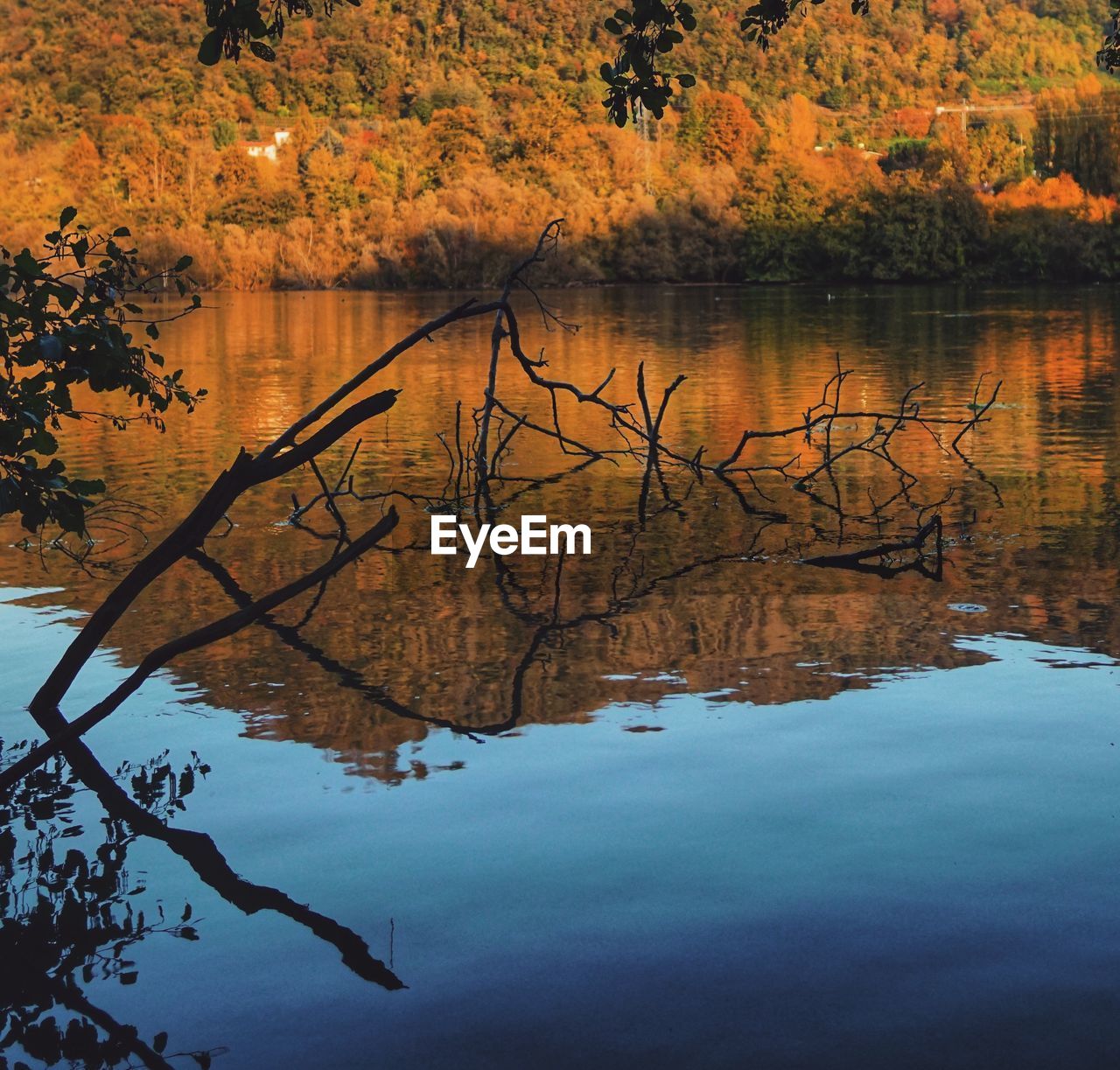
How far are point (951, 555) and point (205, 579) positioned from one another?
444 centimetres

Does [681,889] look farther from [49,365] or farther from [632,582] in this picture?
[632,582]

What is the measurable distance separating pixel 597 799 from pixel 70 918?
1.82 m

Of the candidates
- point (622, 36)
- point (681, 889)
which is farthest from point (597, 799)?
point (622, 36)

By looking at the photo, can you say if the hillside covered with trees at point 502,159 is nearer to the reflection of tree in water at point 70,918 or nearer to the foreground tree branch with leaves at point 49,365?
the foreground tree branch with leaves at point 49,365

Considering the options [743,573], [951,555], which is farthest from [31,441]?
[951,555]

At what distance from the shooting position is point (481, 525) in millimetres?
12094

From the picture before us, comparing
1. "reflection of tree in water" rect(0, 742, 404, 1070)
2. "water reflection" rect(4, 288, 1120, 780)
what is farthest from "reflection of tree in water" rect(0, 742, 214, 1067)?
"water reflection" rect(4, 288, 1120, 780)

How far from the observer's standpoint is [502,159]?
94.8 metres

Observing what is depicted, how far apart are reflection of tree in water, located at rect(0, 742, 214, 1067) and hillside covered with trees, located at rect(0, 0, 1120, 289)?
67.2 meters

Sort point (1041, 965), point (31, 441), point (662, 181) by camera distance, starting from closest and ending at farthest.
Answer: point (1041, 965)
point (31, 441)
point (662, 181)

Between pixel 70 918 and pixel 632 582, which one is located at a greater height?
pixel 632 582

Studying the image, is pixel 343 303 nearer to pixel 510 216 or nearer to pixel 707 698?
pixel 510 216

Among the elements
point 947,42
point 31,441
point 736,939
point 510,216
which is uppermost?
point 947,42

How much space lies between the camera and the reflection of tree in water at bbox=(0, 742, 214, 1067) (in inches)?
163
